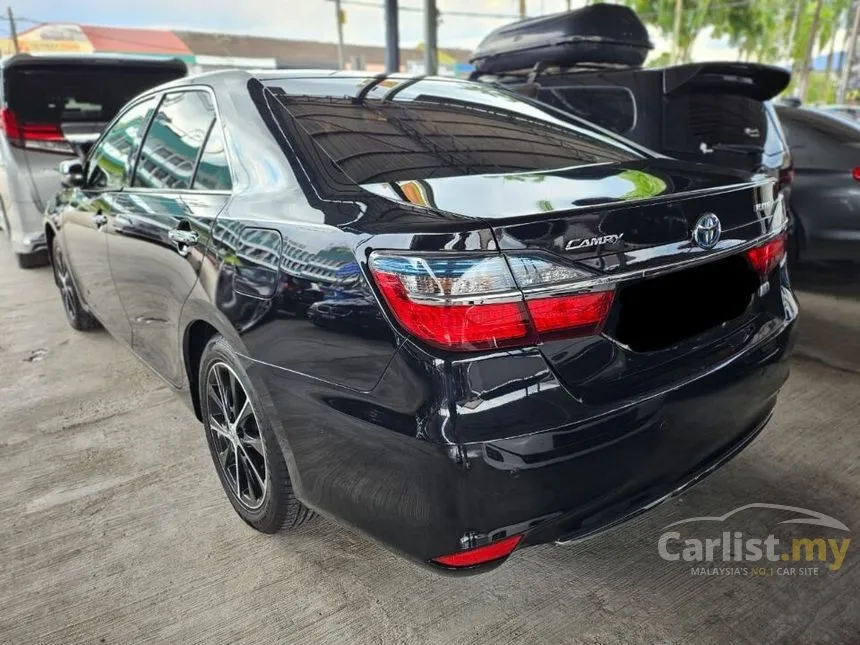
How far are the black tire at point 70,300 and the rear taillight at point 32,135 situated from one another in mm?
1582

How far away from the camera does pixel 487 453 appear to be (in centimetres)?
143

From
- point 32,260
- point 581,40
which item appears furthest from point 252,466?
point 32,260

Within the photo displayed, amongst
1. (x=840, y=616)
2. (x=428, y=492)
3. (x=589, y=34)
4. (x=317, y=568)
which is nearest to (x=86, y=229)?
(x=317, y=568)

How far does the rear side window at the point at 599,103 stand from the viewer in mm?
4422

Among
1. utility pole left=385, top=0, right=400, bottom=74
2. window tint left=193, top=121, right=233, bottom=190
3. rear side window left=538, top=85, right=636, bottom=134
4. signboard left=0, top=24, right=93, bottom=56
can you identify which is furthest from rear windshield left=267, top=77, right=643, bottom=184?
signboard left=0, top=24, right=93, bottom=56

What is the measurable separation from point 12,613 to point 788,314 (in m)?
2.55

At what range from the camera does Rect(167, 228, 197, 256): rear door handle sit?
2212 millimetres

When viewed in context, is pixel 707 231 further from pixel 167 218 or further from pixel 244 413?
pixel 167 218

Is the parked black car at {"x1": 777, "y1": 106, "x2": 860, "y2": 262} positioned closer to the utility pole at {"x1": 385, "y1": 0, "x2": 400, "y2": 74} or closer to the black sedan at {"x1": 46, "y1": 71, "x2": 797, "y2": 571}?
the black sedan at {"x1": 46, "y1": 71, "x2": 797, "y2": 571}

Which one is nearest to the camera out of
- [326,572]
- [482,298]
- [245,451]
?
[482,298]

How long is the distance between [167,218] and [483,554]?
5.51ft

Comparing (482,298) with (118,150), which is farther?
(118,150)

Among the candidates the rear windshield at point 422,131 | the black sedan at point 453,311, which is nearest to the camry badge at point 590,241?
the black sedan at point 453,311

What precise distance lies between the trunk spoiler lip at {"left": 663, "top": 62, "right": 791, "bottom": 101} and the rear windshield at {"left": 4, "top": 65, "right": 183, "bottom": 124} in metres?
4.71
